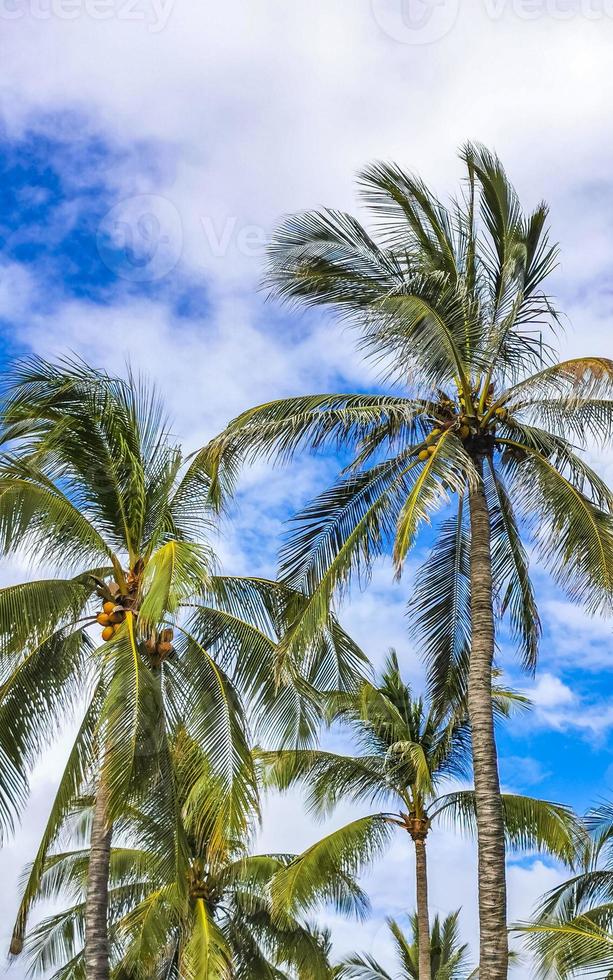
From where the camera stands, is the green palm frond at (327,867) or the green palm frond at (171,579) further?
the green palm frond at (327,867)

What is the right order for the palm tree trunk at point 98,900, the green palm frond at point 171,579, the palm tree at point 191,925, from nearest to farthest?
1. the green palm frond at point 171,579
2. the palm tree trunk at point 98,900
3. the palm tree at point 191,925

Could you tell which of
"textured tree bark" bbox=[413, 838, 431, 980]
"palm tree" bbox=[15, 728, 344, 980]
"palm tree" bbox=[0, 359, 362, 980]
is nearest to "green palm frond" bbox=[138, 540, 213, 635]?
"palm tree" bbox=[0, 359, 362, 980]

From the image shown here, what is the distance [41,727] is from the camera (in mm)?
13055

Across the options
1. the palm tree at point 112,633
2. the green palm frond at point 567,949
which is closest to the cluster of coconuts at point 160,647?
the palm tree at point 112,633

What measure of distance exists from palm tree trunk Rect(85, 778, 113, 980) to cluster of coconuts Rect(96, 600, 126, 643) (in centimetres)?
172

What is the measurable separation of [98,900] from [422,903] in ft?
27.9

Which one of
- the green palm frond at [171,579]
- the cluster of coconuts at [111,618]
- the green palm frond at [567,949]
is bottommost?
the green palm frond at [567,949]

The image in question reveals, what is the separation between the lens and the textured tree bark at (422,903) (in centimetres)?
1977

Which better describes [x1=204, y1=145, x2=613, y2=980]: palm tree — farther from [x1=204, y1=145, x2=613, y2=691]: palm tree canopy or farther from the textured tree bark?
the textured tree bark

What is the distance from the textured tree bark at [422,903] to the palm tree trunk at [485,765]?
332 inches

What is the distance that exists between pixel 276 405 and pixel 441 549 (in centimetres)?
326

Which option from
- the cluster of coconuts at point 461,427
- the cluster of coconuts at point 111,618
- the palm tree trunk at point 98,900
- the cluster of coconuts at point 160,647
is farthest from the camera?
the cluster of coconuts at point 160,647

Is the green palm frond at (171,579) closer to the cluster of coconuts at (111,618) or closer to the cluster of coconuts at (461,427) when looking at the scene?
the cluster of coconuts at (111,618)

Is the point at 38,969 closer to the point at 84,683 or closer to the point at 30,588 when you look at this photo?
the point at 84,683
